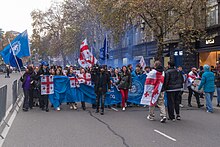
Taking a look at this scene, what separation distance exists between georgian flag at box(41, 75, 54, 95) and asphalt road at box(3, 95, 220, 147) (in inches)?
39.2

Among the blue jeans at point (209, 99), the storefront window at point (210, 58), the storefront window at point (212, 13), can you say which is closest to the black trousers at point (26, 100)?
the blue jeans at point (209, 99)

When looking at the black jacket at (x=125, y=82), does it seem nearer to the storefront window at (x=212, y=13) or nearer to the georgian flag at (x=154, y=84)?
the georgian flag at (x=154, y=84)

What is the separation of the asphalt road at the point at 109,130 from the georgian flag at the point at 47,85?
995 mm

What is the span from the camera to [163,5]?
1950cm

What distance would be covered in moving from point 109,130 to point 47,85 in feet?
16.6

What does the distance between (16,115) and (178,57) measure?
69.2 ft

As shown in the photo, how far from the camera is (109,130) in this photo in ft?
29.8

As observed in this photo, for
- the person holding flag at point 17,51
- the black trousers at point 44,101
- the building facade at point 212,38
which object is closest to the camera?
the black trousers at point 44,101

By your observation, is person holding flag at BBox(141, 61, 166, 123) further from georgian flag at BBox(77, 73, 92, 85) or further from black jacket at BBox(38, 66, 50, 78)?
black jacket at BBox(38, 66, 50, 78)

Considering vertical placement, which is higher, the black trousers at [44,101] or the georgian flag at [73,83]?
the georgian flag at [73,83]

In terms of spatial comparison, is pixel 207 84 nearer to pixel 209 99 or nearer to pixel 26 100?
pixel 209 99

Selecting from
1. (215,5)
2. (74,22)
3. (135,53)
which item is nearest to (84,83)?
(215,5)

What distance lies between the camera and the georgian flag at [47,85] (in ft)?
43.7

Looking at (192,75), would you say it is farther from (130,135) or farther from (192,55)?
(192,55)
